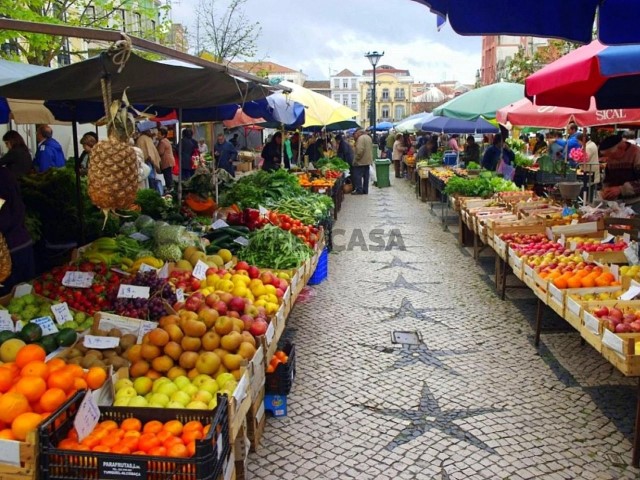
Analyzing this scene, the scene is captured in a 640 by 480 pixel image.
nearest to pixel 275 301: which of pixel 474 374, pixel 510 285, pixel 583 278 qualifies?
pixel 474 374

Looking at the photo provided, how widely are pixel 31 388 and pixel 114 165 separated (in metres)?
1.28

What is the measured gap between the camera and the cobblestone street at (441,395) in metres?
3.89

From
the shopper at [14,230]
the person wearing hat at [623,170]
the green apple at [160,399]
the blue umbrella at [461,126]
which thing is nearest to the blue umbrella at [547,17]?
the green apple at [160,399]

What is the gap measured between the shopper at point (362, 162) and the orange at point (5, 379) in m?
A: 16.0

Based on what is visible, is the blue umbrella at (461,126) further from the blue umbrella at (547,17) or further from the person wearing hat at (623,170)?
the blue umbrella at (547,17)

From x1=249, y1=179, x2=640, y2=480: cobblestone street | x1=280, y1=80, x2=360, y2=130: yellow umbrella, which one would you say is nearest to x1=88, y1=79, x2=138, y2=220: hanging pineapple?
x1=249, y1=179, x2=640, y2=480: cobblestone street

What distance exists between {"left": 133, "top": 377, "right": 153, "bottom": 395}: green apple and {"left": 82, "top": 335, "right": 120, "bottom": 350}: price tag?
1.22 feet

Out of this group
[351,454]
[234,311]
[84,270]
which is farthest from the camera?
[84,270]

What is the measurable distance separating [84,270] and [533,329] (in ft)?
14.8

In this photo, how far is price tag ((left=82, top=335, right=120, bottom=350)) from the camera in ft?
12.3

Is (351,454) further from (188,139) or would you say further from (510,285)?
(188,139)

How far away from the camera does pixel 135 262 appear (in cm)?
560

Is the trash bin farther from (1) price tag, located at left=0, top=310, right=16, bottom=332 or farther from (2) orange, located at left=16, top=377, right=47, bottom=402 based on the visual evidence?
(2) orange, located at left=16, top=377, right=47, bottom=402

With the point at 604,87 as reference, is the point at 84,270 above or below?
below
